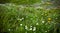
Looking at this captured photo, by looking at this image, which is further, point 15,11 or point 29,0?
point 29,0

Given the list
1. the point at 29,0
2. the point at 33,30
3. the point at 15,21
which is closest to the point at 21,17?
the point at 15,21

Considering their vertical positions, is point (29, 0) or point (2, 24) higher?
point (29, 0)

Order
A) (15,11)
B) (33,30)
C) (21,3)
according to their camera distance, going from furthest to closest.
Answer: (21,3)
(15,11)
(33,30)

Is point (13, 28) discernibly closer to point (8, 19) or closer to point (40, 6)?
point (8, 19)

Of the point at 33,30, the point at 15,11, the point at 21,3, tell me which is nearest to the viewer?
the point at 33,30

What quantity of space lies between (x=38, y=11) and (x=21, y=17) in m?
0.63

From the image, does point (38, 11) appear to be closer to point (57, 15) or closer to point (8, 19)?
point (57, 15)

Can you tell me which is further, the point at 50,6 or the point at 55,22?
the point at 50,6

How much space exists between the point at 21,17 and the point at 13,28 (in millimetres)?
470

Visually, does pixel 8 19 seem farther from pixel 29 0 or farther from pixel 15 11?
pixel 29 0

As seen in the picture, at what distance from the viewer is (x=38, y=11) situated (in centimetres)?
553

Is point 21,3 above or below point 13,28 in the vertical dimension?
above

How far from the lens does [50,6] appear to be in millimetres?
5766

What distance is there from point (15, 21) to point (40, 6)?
1130 millimetres
